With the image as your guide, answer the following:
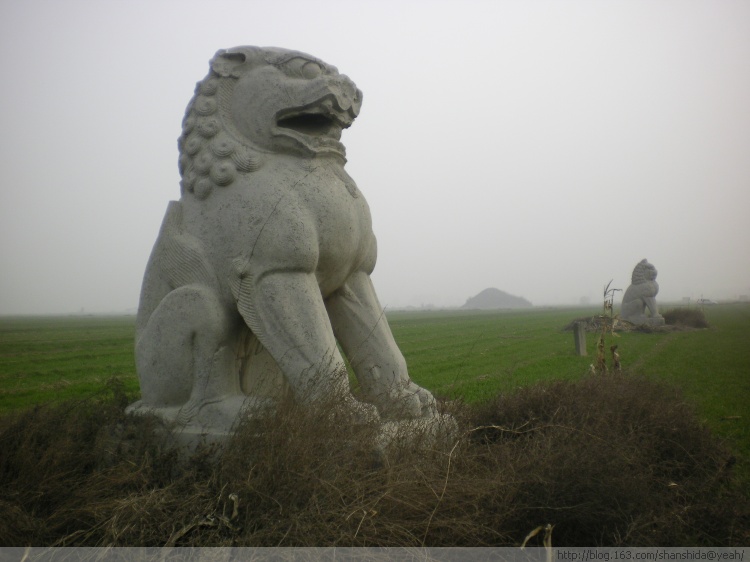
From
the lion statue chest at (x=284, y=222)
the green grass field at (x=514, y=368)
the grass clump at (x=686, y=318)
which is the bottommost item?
the green grass field at (x=514, y=368)

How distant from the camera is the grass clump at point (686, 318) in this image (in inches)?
840

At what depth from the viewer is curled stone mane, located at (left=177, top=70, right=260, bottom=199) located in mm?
3049

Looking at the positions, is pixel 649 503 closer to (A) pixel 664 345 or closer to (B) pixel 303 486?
(B) pixel 303 486

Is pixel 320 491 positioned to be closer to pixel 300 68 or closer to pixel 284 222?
pixel 284 222

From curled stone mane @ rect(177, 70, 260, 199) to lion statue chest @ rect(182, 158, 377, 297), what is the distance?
3.2 inches

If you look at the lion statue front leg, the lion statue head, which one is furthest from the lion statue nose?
the lion statue front leg

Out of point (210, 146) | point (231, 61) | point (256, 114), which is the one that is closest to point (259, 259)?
point (210, 146)

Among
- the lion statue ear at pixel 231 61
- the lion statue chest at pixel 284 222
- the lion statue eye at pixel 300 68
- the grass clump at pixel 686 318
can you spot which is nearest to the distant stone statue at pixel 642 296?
the grass clump at pixel 686 318

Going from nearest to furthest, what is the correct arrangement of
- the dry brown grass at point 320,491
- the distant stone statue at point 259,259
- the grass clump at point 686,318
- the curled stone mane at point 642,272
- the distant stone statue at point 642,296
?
the dry brown grass at point 320,491 < the distant stone statue at point 259,259 < the distant stone statue at point 642,296 < the curled stone mane at point 642,272 < the grass clump at point 686,318

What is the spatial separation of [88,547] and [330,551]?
90 centimetres

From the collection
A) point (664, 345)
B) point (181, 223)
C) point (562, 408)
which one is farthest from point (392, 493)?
point (664, 345)

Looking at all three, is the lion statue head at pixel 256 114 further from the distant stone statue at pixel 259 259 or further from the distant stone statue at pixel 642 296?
the distant stone statue at pixel 642 296

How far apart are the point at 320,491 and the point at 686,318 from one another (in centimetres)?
2337

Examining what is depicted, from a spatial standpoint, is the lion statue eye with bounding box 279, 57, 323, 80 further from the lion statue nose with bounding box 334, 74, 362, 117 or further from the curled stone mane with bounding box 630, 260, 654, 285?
the curled stone mane with bounding box 630, 260, 654, 285
